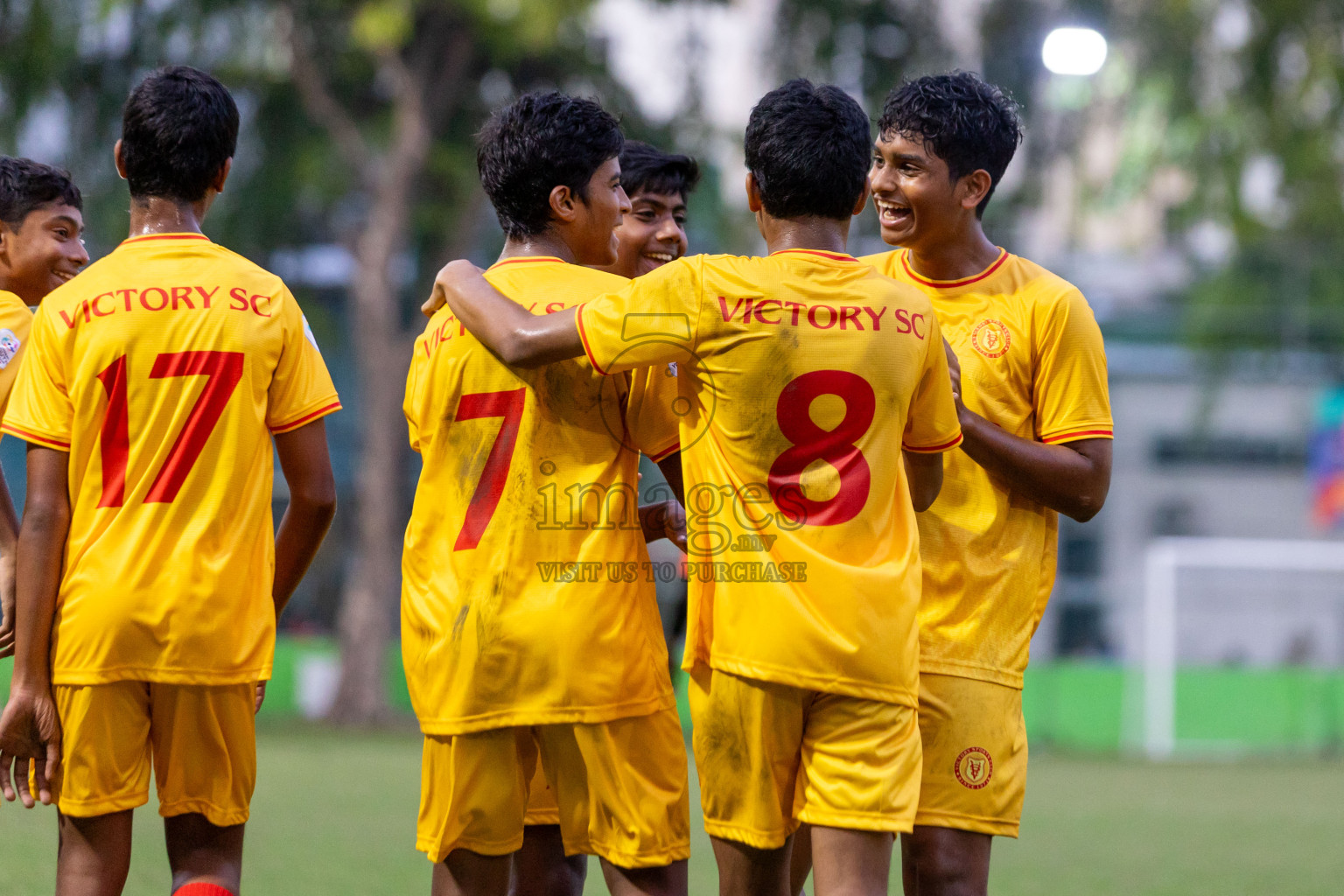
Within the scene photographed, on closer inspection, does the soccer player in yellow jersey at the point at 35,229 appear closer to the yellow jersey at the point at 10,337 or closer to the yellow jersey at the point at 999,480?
the yellow jersey at the point at 10,337

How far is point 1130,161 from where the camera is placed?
22.0m

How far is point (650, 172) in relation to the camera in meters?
5.02

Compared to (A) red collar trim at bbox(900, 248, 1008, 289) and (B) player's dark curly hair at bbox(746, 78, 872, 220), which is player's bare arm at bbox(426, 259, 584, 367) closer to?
(B) player's dark curly hair at bbox(746, 78, 872, 220)

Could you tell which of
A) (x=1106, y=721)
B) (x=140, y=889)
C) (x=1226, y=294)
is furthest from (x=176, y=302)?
(x=1226, y=294)

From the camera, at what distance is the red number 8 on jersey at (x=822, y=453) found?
338 centimetres

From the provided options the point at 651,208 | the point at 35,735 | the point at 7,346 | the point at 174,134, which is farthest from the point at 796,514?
the point at 7,346

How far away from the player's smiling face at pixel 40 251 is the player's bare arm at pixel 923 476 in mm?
2353

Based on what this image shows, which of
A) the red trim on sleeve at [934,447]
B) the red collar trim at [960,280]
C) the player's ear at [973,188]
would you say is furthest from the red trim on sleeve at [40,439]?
the player's ear at [973,188]

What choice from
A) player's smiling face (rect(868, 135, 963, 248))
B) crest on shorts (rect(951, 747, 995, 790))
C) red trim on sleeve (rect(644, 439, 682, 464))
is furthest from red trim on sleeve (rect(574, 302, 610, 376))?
crest on shorts (rect(951, 747, 995, 790))

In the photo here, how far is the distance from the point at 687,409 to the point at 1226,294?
20.6 metres

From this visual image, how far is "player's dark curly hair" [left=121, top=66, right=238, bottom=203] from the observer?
141 inches

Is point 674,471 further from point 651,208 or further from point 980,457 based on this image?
point 651,208

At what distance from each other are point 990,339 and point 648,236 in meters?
1.43

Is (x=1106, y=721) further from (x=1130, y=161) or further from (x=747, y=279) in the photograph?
A: (x=747, y=279)
